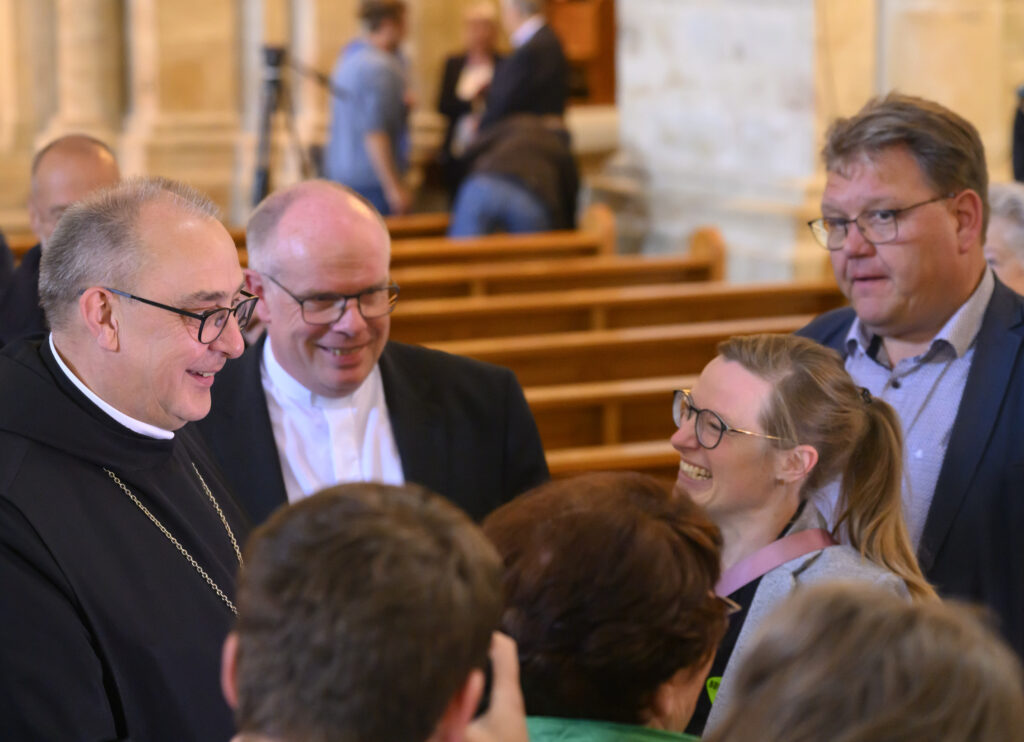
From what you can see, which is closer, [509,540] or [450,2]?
[509,540]

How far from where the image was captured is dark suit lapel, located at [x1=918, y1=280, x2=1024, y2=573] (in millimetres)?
2559

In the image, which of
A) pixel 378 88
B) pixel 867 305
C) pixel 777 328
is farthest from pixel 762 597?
pixel 378 88

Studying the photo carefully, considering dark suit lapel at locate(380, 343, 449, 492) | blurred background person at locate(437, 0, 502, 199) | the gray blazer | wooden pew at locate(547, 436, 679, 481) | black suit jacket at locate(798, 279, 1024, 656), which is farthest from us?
blurred background person at locate(437, 0, 502, 199)

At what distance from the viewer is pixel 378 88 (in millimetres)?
7516

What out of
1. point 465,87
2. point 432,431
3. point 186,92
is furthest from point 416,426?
point 186,92

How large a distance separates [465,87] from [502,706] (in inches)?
322

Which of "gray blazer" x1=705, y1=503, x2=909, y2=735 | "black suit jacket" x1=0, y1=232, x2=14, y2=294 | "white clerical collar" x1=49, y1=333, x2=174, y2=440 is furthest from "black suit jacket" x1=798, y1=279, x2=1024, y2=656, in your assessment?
"black suit jacket" x1=0, y1=232, x2=14, y2=294

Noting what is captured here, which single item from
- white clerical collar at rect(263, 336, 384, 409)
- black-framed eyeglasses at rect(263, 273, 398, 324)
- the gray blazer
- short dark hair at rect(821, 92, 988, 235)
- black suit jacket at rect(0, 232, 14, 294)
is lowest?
the gray blazer

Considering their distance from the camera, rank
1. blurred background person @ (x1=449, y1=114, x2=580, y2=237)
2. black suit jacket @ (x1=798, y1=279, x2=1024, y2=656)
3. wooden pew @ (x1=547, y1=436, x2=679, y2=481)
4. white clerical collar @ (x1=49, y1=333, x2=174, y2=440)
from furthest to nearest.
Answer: blurred background person @ (x1=449, y1=114, x2=580, y2=237) → wooden pew @ (x1=547, y1=436, x2=679, y2=481) → black suit jacket @ (x1=798, y1=279, x2=1024, y2=656) → white clerical collar @ (x1=49, y1=333, x2=174, y2=440)

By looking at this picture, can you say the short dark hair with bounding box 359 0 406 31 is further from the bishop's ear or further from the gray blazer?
the gray blazer

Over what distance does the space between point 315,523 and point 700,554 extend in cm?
53

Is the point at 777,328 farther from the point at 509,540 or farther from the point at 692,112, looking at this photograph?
the point at 509,540

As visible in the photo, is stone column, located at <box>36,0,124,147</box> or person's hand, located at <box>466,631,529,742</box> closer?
person's hand, located at <box>466,631,529,742</box>

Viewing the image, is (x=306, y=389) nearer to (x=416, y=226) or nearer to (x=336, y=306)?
(x=336, y=306)
